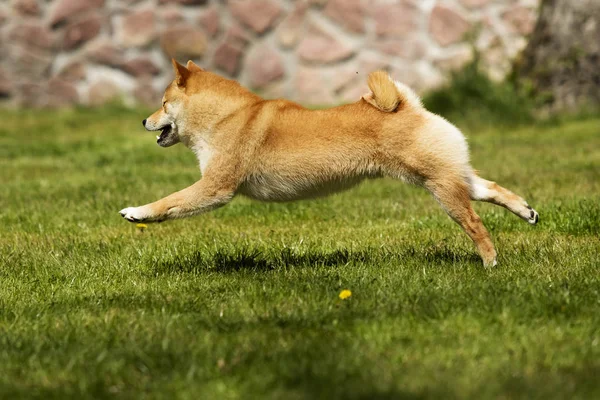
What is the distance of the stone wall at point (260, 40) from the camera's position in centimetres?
1273

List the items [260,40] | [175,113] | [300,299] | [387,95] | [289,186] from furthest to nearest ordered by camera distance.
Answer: [260,40] < [175,113] < [289,186] < [387,95] < [300,299]

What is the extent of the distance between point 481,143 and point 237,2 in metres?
4.24

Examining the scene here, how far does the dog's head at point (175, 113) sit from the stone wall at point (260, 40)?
293 inches

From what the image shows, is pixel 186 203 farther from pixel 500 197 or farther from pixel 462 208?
pixel 500 197

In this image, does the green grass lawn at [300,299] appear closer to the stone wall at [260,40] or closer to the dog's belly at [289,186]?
the dog's belly at [289,186]

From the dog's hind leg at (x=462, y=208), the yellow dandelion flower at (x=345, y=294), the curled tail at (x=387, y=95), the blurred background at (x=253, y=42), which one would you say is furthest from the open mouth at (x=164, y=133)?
the blurred background at (x=253, y=42)

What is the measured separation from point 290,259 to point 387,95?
113 centimetres

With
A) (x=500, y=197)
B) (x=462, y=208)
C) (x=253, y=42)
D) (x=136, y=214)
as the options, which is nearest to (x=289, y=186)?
(x=136, y=214)

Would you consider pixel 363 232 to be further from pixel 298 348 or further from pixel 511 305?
pixel 298 348

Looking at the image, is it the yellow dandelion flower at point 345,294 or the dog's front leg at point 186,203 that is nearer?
the yellow dandelion flower at point 345,294

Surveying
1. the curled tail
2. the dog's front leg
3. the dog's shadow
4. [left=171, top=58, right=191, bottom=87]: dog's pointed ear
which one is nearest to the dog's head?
[left=171, top=58, right=191, bottom=87]: dog's pointed ear

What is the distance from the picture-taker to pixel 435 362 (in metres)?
3.31

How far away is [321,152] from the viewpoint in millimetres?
4930

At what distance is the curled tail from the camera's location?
16.0 ft
